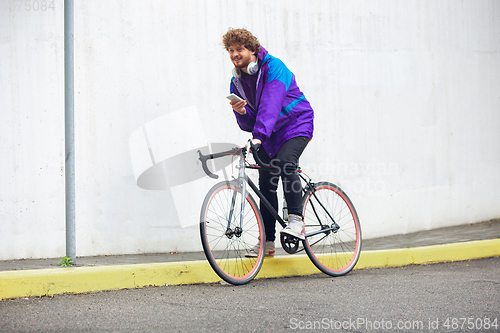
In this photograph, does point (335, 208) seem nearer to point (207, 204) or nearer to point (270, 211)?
point (270, 211)

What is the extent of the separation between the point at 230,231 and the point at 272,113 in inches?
36.2

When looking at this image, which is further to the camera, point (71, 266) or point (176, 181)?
point (176, 181)

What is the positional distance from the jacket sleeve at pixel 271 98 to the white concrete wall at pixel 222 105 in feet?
4.27

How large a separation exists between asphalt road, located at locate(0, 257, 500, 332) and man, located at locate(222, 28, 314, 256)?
0.56 m

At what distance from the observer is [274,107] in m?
3.19

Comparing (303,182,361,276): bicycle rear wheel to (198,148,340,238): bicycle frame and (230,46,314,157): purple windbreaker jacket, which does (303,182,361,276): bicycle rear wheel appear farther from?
(230,46,314,157): purple windbreaker jacket

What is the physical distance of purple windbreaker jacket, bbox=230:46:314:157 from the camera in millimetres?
3182

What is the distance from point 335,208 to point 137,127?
81.1 inches

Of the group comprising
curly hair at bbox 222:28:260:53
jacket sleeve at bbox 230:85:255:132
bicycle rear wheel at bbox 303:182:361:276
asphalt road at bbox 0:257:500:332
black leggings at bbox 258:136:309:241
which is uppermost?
curly hair at bbox 222:28:260:53

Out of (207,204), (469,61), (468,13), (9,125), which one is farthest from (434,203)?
(9,125)

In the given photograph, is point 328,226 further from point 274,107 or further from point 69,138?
point 69,138

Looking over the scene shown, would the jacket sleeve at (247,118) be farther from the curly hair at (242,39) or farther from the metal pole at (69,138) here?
the metal pole at (69,138)

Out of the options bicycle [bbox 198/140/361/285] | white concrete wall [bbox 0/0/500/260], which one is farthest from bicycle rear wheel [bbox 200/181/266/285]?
white concrete wall [bbox 0/0/500/260]

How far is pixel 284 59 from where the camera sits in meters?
4.83
